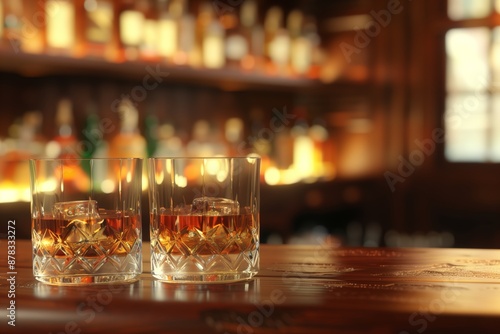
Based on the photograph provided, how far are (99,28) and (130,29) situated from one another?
0.17m

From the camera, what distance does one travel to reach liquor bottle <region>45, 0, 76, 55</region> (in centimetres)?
234

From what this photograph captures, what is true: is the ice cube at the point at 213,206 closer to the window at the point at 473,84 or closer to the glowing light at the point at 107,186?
the glowing light at the point at 107,186

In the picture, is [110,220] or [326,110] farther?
[326,110]

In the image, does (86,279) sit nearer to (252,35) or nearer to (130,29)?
(130,29)

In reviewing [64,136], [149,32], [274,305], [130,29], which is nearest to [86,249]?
[274,305]

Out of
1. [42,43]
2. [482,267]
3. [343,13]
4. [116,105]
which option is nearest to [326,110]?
[343,13]

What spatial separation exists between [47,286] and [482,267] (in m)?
0.49

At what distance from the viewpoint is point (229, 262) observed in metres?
0.82

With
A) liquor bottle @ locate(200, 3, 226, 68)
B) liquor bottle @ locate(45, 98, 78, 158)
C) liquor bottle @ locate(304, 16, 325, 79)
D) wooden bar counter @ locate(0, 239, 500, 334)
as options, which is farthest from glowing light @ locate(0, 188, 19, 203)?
liquor bottle @ locate(304, 16, 325, 79)

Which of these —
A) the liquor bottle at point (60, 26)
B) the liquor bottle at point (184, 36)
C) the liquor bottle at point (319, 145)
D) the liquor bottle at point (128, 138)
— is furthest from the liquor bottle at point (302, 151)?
the liquor bottle at point (60, 26)

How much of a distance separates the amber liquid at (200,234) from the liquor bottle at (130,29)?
187 cm

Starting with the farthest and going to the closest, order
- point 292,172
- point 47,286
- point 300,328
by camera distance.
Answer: point 292,172, point 47,286, point 300,328

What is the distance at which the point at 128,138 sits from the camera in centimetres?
279

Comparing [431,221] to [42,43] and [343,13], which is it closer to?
[343,13]
